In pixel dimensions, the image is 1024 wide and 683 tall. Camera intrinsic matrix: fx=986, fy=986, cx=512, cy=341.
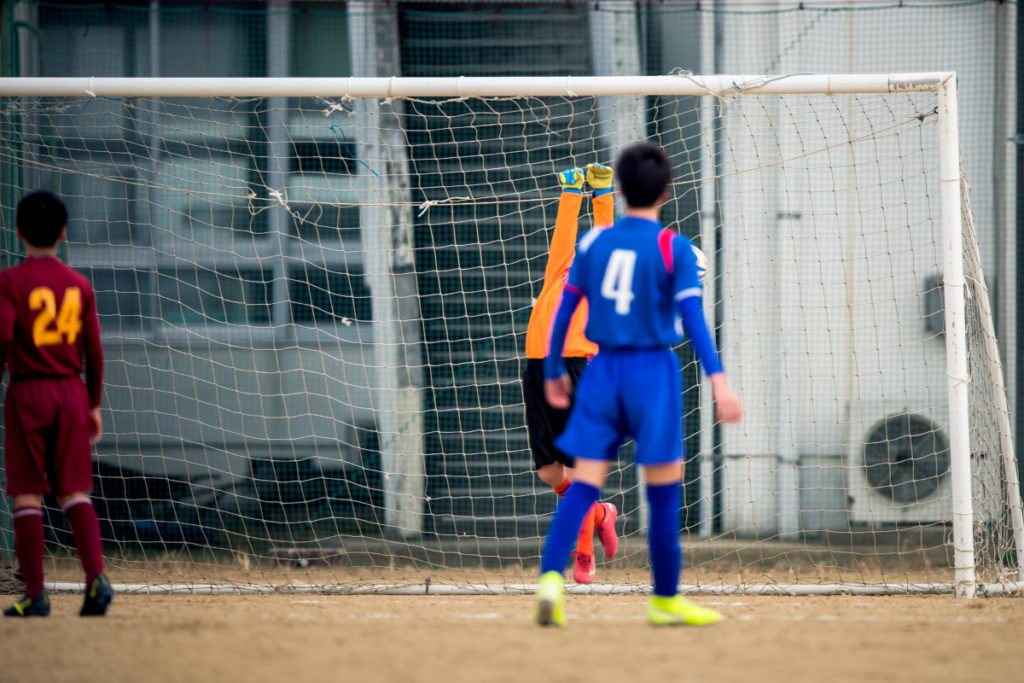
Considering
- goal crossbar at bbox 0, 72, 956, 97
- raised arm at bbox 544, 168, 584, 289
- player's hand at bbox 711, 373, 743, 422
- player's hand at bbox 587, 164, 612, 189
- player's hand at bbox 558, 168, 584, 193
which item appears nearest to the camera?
player's hand at bbox 711, 373, 743, 422

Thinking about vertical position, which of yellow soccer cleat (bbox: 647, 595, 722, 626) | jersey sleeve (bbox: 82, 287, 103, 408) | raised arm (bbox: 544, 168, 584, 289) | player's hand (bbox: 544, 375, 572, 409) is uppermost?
raised arm (bbox: 544, 168, 584, 289)

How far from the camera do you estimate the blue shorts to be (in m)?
3.23

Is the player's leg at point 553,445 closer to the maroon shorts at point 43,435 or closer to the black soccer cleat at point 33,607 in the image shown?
the maroon shorts at point 43,435

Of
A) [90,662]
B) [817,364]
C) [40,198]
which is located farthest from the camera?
[817,364]

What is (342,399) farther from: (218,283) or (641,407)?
(641,407)

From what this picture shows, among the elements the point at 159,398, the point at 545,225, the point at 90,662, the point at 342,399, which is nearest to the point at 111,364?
the point at 159,398

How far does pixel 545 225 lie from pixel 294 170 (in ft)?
6.22

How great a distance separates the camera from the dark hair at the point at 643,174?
3348 mm

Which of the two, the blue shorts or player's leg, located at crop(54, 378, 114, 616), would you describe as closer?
the blue shorts

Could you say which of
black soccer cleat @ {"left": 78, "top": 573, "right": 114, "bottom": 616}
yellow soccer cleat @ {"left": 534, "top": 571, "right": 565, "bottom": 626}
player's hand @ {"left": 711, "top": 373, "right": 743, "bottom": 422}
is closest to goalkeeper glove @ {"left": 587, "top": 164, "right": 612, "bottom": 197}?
player's hand @ {"left": 711, "top": 373, "right": 743, "bottom": 422}

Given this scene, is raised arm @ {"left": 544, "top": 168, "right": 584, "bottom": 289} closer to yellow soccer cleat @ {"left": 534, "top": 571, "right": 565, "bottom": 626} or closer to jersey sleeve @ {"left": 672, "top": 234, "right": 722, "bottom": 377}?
jersey sleeve @ {"left": 672, "top": 234, "right": 722, "bottom": 377}

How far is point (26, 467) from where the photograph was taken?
3660mm

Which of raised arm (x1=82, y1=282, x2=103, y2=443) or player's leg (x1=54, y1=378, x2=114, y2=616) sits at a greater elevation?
raised arm (x1=82, y1=282, x2=103, y2=443)

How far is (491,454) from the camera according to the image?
6.90 meters
